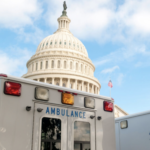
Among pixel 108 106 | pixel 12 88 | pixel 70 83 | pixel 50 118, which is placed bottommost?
pixel 50 118

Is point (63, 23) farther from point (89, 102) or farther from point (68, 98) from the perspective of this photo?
point (68, 98)

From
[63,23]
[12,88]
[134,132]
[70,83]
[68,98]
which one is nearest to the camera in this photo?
[12,88]

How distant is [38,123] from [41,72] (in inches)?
2655

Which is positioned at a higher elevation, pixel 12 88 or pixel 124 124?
pixel 12 88

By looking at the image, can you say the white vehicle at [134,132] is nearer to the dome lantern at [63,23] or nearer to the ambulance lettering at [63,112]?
the ambulance lettering at [63,112]

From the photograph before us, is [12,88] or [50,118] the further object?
[50,118]

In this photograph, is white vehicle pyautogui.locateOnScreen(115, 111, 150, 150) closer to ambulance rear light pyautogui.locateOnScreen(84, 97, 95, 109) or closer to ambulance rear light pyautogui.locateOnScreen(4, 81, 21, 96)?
ambulance rear light pyautogui.locateOnScreen(84, 97, 95, 109)

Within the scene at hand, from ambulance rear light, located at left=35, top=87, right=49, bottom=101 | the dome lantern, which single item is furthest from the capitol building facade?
ambulance rear light, located at left=35, top=87, right=49, bottom=101

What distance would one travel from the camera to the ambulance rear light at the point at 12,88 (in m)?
3.60

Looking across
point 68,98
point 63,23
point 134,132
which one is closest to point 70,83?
point 63,23

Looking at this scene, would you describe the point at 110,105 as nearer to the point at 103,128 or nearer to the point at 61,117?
the point at 103,128

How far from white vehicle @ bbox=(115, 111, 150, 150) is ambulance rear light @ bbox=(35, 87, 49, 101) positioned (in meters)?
3.08

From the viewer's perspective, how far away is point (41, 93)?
4.03 m

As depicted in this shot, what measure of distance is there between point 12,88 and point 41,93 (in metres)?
0.55
